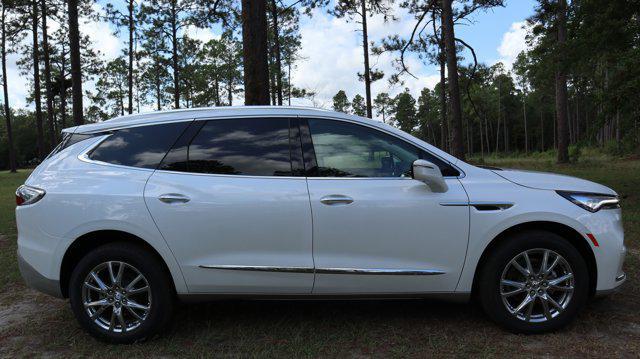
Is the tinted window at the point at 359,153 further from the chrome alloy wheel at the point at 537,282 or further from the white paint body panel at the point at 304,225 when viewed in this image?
the chrome alloy wheel at the point at 537,282

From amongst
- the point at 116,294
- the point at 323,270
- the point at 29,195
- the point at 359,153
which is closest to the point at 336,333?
→ the point at 323,270

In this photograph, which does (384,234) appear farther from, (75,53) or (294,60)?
(294,60)

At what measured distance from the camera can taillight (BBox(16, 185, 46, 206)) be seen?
357 cm

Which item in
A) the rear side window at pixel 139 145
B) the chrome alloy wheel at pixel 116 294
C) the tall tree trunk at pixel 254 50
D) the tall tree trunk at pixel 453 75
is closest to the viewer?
the chrome alloy wheel at pixel 116 294

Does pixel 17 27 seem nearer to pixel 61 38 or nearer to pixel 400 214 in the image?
pixel 61 38

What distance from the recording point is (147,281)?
3502 millimetres

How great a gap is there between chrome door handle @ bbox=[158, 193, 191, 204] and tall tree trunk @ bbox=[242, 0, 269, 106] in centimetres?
395

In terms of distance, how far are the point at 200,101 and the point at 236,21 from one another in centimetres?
2816

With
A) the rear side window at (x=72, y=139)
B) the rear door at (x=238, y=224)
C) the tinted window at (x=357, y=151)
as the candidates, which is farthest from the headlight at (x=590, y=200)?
the rear side window at (x=72, y=139)

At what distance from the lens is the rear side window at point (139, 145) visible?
3.64 metres

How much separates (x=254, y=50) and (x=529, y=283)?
5.33 metres

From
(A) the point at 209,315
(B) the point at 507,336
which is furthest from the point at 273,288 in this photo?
(B) the point at 507,336

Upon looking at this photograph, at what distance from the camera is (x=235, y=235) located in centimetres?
339

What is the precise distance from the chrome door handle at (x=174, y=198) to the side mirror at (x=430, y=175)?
1.68m
